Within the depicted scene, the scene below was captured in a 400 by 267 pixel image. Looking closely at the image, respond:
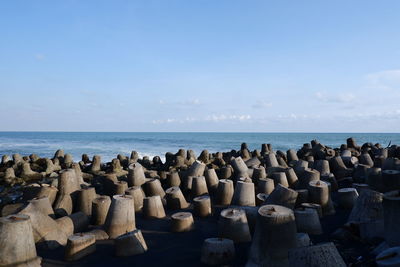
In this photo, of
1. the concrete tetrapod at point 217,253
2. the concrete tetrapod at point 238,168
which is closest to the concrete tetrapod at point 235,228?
the concrete tetrapod at point 217,253

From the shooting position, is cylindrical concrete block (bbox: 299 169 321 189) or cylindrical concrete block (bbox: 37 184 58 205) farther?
cylindrical concrete block (bbox: 299 169 321 189)

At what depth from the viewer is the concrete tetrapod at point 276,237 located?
3.44 metres

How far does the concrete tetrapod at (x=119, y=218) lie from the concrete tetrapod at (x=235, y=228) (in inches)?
54.0

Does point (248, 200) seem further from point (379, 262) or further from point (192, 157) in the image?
point (192, 157)

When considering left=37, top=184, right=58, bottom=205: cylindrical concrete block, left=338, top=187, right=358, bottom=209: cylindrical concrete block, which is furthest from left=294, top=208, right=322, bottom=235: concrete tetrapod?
left=37, top=184, right=58, bottom=205: cylindrical concrete block

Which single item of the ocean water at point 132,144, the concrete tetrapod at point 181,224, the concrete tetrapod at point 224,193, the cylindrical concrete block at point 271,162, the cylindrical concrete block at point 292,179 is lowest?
the ocean water at point 132,144

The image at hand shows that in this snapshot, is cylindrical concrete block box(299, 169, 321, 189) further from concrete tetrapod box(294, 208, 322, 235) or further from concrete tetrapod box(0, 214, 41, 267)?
concrete tetrapod box(0, 214, 41, 267)

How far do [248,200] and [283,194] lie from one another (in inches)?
35.6

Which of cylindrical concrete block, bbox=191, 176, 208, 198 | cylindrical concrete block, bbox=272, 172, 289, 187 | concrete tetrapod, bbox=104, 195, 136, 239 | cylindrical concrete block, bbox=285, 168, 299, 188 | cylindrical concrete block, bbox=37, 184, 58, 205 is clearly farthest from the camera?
cylindrical concrete block, bbox=285, 168, 299, 188

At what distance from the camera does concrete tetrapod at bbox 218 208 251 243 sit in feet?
14.5

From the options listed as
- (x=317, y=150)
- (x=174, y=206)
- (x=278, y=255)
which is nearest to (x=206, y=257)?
(x=278, y=255)

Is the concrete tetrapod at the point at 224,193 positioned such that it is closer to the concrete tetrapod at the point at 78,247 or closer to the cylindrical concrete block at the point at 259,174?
the cylindrical concrete block at the point at 259,174

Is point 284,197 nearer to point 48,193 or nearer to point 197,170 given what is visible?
point 197,170

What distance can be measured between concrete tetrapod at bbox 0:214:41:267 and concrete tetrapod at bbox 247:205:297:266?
2.60 meters
